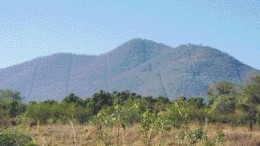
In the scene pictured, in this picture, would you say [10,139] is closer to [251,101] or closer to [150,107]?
[150,107]

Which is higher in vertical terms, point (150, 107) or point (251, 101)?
point (251, 101)

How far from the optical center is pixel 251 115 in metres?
43.7

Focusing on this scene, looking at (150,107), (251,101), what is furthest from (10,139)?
(251,101)

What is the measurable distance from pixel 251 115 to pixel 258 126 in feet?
14.2

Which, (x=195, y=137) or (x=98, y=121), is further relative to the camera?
(x=195, y=137)

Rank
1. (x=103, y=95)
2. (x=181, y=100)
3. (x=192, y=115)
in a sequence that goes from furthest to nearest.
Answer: (x=103, y=95)
(x=192, y=115)
(x=181, y=100)

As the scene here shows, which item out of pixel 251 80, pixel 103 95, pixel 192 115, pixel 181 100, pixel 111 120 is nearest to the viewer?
pixel 111 120

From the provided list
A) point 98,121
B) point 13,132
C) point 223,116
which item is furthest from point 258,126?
point 98,121

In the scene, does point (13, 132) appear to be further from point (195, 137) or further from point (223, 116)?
point (223, 116)

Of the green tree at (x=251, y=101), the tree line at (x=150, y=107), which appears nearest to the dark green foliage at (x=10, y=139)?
the tree line at (x=150, y=107)

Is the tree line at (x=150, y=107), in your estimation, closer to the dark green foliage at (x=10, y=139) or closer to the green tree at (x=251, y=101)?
the green tree at (x=251, y=101)

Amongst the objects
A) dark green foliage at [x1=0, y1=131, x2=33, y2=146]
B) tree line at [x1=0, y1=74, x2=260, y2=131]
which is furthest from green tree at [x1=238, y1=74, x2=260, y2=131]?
dark green foliage at [x1=0, y1=131, x2=33, y2=146]

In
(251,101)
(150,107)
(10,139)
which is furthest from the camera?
(251,101)

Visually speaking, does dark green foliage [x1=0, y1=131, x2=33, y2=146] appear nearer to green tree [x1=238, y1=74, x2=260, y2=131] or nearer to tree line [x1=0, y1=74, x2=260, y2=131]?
tree line [x1=0, y1=74, x2=260, y2=131]
